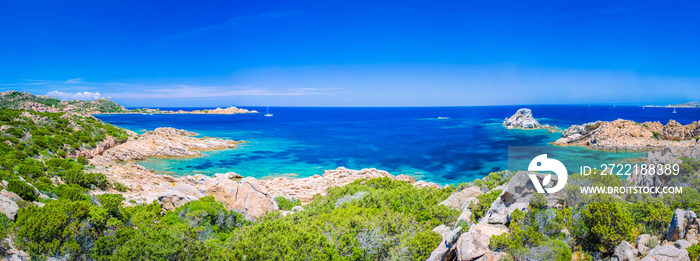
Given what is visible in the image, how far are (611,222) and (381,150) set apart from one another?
4596 centimetres

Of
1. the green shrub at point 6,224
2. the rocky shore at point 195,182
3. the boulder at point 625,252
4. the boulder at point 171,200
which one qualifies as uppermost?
the green shrub at point 6,224

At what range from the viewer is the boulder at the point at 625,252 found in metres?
8.47

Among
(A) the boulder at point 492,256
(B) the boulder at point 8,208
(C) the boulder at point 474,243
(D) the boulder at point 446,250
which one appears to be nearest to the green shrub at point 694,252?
(C) the boulder at point 474,243

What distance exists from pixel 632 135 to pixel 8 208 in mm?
69385

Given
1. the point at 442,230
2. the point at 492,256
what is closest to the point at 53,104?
the point at 442,230

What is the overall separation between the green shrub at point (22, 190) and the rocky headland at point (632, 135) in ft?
208

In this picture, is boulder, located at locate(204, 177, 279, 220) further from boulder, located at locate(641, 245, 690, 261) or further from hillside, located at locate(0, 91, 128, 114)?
hillside, located at locate(0, 91, 128, 114)

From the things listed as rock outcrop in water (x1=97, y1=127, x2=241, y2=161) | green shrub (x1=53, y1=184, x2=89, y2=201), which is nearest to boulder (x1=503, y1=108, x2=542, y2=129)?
rock outcrop in water (x1=97, y1=127, x2=241, y2=161)

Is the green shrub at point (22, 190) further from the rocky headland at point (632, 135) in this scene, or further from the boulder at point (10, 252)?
the rocky headland at point (632, 135)

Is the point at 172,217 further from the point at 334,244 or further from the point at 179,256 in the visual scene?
the point at 334,244

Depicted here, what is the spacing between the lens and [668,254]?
769 centimetres

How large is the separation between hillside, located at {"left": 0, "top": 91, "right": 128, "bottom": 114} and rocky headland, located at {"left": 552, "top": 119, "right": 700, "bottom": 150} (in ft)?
342

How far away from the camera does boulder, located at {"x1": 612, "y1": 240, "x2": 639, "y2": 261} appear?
334 inches

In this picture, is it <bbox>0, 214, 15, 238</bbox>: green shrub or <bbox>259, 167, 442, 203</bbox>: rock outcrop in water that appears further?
<bbox>259, 167, 442, 203</bbox>: rock outcrop in water
